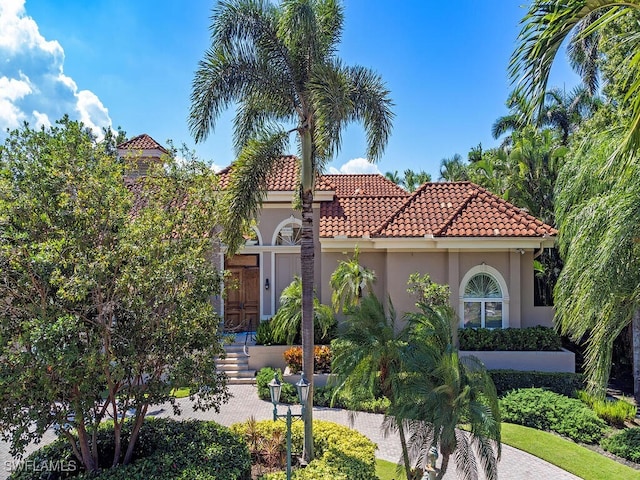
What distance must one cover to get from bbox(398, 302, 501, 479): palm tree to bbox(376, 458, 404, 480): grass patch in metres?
1.81

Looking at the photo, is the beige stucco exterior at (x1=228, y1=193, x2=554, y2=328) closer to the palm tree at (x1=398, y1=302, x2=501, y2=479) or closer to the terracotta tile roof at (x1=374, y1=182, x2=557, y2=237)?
the terracotta tile roof at (x1=374, y1=182, x2=557, y2=237)

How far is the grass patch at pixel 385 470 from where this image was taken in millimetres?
9617

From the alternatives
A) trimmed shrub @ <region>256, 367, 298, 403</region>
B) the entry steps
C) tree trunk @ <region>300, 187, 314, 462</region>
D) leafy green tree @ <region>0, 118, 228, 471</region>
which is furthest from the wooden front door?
leafy green tree @ <region>0, 118, 228, 471</region>

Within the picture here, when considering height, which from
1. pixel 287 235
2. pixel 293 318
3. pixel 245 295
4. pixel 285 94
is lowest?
pixel 293 318

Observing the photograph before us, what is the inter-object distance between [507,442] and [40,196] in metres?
12.8

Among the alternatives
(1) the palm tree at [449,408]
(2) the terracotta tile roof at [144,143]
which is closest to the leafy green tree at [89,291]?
(1) the palm tree at [449,408]

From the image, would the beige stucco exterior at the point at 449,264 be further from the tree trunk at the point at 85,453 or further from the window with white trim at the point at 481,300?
the tree trunk at the point at 85,453

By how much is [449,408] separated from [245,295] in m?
14.1

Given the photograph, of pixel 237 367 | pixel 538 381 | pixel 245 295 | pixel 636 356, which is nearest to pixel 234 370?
pixel 237 367

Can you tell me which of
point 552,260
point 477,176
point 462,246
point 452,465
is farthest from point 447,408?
point 477,176

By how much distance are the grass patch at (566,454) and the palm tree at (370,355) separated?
185 inches

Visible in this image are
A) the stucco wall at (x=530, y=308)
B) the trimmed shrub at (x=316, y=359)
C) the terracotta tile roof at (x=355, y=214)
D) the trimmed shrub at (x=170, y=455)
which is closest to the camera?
the trimmed shrub at (x=170, y=455)

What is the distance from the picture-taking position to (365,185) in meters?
25.9

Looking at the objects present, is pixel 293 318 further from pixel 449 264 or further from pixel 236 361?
pixel 449 264
